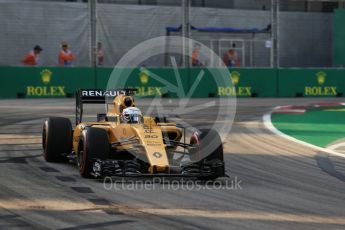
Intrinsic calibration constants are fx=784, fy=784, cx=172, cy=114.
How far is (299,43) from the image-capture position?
37750 millimetres

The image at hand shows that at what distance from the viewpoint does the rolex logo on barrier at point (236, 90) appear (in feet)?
104

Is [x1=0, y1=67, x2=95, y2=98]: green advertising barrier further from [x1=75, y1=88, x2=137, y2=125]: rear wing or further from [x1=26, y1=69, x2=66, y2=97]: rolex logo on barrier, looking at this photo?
[x1=75, y1=88, x2=137, y2=125]: rear wing

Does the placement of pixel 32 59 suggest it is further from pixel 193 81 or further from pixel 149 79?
pixel 193 81

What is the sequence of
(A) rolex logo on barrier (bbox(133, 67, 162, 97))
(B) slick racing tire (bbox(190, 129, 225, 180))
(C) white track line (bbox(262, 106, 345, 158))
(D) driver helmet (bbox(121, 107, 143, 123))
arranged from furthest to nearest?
(A) rolex logo on barrier (bbox(133, 67, 162, 97))
(C) white track line (bbox(262, 106, 345, 158))
(D) driver helmet (bbox(121, 107, 143, 123))
(B) slick racing tire (bbox(190, 129, 225, 180))

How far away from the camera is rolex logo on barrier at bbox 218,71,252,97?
3175 cm

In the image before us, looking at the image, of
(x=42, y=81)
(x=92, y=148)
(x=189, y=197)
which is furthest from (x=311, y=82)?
(x=189, y=197)

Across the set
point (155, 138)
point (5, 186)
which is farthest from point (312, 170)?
point (5, 186)

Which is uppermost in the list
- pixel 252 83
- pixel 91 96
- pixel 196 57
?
pixel 196 57

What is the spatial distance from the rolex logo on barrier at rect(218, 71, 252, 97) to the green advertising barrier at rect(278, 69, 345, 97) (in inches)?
56.2

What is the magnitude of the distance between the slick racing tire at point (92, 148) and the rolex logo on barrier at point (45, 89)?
18443 mm

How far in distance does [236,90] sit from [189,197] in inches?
902

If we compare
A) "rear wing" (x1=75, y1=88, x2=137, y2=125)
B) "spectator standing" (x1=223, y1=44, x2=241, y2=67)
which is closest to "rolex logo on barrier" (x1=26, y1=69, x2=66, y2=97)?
"spectator standing" (x1=223, y1=44, x2=241, y2=67)

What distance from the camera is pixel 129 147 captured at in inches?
419

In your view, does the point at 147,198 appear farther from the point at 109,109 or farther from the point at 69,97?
the point at 69,97
